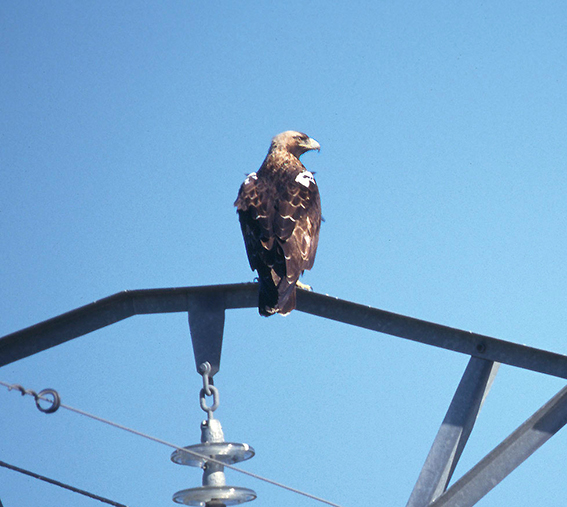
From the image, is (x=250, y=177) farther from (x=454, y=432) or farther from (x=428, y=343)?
(x=454, y=432)

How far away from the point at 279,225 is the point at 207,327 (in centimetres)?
202

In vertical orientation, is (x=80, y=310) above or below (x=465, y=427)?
above

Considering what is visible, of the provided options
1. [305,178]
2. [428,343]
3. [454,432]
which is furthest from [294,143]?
[454,432]

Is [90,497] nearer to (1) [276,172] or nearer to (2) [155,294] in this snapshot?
(2) [155,294]

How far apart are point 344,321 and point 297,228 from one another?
2099mm

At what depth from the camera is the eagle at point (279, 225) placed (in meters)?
4.92

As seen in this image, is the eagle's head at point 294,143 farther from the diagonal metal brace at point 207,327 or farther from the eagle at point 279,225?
the diagonal metal brace at point 207,327

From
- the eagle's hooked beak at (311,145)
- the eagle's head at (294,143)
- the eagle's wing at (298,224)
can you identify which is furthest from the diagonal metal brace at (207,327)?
the eagle's hooked beak at (311,145)

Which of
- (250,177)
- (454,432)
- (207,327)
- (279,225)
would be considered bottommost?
(454,432)

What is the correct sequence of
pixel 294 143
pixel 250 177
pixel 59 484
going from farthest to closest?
pixel 294 143, pixel 250 177, pixel 59 484

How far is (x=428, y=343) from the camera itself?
3.49 meters

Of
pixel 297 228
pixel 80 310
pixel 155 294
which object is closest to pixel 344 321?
pixel 155 294

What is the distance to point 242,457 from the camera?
3221 millimetres

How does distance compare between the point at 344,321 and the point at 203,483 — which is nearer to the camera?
the point at 203,483
